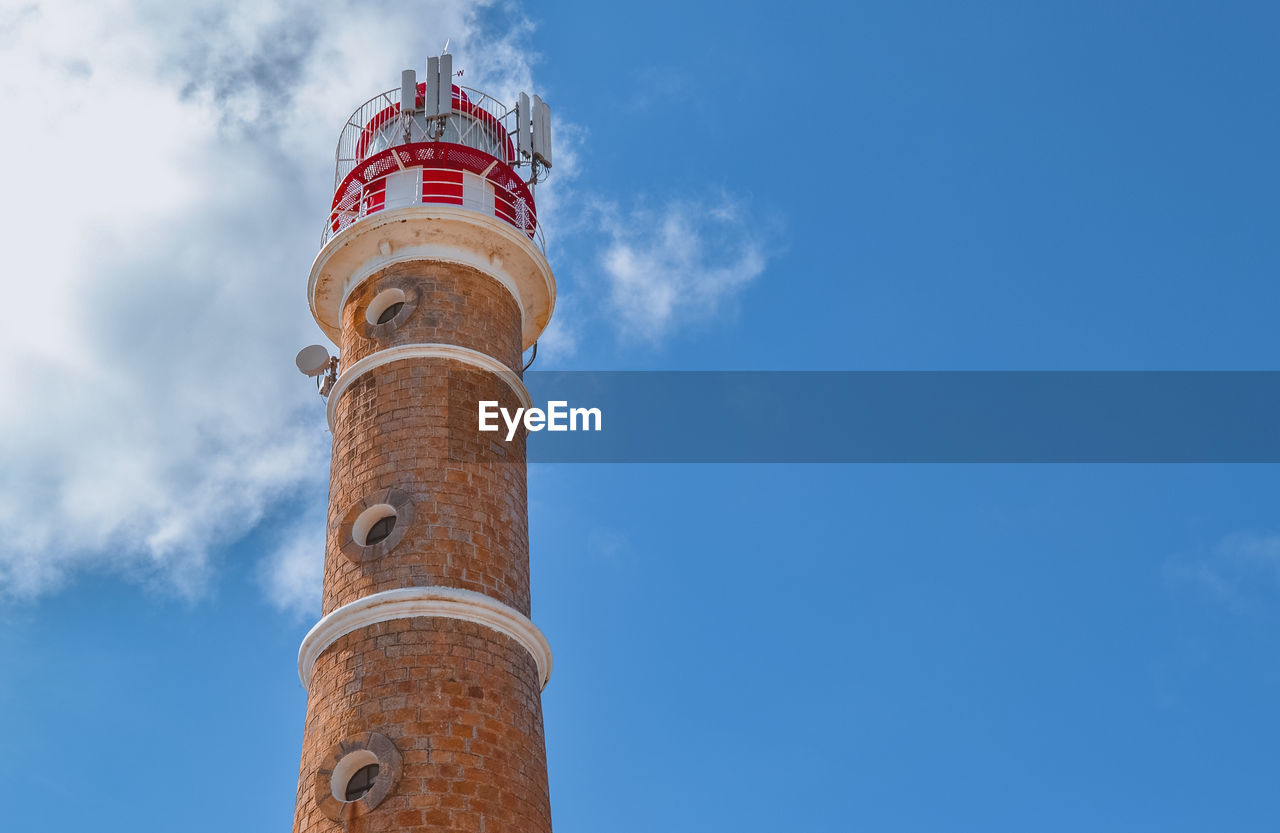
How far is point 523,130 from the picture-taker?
25.6 metres

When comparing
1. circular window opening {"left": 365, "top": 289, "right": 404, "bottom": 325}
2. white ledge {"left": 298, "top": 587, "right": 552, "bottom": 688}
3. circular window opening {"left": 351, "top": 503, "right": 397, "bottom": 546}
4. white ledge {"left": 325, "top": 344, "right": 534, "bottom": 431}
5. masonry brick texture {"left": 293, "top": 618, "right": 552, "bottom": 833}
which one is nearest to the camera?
masonry brick texture {"left": 293, "top": 618, "right": 552, "bottom": 833}

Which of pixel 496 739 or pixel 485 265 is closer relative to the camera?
pixel 496 739

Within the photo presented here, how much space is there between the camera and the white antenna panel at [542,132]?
83.4ft

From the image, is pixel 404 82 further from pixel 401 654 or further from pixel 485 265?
pixel 401 654

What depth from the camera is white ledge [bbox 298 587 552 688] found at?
20125 mm

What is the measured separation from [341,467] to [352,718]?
4420 mm

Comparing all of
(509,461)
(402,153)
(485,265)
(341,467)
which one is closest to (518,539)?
(509,461)

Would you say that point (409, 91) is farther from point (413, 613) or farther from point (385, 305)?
point (413, 613)

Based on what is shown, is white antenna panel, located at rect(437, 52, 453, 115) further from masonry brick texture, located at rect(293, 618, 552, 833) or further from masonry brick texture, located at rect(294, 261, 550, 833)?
masonry brick texture, located at rect(293, 618, 552, 833)

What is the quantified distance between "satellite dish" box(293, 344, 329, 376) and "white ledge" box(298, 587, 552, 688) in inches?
207

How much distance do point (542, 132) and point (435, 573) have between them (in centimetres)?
881

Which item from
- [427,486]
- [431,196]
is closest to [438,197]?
[431,196]

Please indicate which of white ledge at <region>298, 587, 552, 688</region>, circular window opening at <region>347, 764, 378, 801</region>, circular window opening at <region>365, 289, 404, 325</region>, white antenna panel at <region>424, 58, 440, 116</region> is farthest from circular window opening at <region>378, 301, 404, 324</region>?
circular window opening at <region>347, 764, 378, 801</region>

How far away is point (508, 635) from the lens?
20688mm
